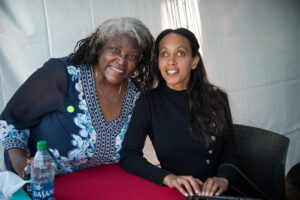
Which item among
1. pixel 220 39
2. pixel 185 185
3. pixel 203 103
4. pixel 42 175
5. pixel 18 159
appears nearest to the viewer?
pixel 42 175

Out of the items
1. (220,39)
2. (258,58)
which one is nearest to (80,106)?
(220,39)

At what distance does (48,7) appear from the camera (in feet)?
6.91

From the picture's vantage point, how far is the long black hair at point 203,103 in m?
1.66

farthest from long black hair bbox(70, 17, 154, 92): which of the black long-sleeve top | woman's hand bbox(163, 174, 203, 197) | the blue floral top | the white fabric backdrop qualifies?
woman's hand bbox(163, 174, 203, 197)

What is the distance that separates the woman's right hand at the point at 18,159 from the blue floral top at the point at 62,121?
0.03 meters

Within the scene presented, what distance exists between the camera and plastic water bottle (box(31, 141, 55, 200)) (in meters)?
1.01

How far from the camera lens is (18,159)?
4.93 feet

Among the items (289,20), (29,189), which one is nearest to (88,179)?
(29,189)

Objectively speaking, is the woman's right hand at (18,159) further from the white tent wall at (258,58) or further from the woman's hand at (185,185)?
the white tent wall at (258,58)

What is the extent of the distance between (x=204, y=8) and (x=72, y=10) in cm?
154

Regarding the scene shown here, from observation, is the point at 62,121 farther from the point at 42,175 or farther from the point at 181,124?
the point at 181,124

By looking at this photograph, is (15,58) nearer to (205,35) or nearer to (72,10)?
(72,10)

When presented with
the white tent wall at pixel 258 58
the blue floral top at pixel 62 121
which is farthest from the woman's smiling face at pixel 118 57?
the white tent wall at pixel 258 58

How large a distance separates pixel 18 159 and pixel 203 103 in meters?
1.14
